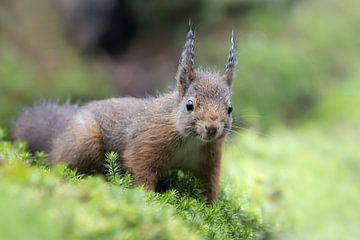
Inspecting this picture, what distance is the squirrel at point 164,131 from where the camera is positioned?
620 cm

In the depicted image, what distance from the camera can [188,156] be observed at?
20.9ft

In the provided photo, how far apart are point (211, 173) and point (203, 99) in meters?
0.79

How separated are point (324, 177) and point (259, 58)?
20.9 ft

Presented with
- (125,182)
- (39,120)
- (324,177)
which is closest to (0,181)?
(125,182)

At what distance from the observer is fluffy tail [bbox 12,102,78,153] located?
308 inches

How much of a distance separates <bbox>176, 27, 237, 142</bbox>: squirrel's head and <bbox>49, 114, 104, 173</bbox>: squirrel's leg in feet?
3.50

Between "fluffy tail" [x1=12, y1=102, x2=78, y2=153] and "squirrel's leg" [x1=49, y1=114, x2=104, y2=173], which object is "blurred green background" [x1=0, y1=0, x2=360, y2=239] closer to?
"fluffy tail" [x1=12, y1=102, x2=78, y2=153]

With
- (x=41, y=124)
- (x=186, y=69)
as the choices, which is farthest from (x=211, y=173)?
(x=41, y=124)

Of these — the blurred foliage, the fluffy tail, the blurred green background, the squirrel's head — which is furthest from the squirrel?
the blurred green background

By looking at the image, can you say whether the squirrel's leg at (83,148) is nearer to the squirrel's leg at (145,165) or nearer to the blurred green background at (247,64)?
the squirrel's leg at (145,165)

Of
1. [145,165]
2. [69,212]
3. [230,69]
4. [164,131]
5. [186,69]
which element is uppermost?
[230,69]

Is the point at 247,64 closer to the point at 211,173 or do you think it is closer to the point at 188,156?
the point at 211,173

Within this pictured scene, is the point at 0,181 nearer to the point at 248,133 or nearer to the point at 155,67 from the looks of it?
the point at 248,133

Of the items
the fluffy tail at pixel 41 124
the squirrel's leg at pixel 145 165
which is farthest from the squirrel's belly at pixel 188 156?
the fluffy tail at pixel 41 124
